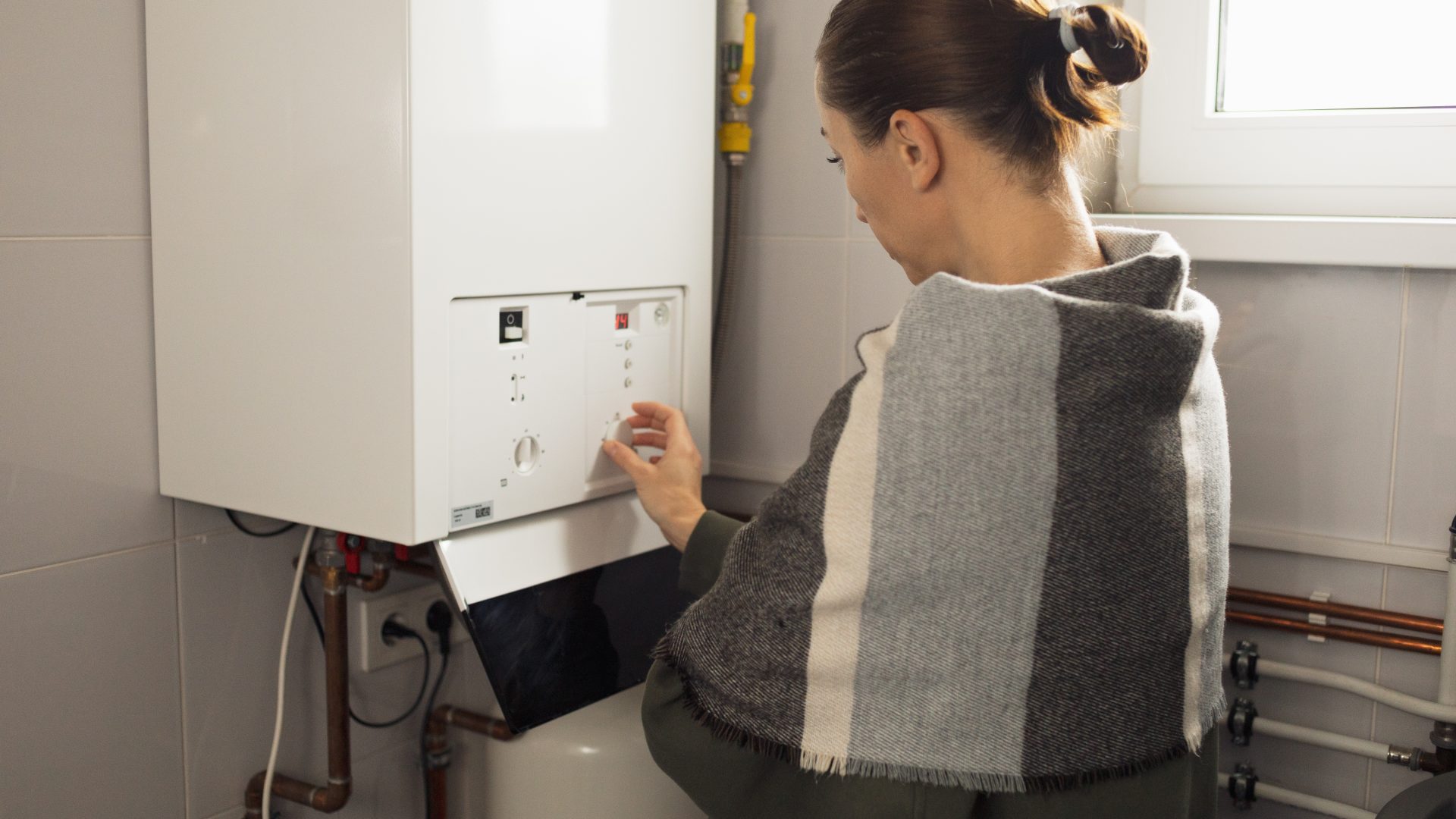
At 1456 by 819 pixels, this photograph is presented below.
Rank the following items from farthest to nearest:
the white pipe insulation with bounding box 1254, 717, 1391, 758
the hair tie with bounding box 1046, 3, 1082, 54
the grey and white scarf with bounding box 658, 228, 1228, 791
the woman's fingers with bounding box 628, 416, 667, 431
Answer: the woman's fingers with bounding box 628, 416, 667, 431, the white pipe insulation with bounding box 1254, 717, 1391, 758, the hair tie with bounding box 1046, 3, 1082, 54, the grey and white scarf with bounding box 658, 228, 1228, 791

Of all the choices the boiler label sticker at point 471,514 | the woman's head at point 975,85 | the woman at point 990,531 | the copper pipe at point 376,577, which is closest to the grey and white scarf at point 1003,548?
→ the woman at point 990,531

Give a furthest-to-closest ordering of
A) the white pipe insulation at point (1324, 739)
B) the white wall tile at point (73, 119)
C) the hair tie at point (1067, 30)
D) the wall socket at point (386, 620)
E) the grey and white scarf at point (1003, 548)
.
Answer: the wall socket at point (386, 620), the white pipe insulation at point (1324, 739), the white wall tile at point (73, 119), the hair tie at point (1067, 30), the grey and white scarf at point (1003, 548)

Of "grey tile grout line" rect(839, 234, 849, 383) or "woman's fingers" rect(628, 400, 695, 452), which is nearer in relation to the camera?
"woman's fingers" rect(628, 400, 695, 452)

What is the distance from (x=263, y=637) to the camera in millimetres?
1308

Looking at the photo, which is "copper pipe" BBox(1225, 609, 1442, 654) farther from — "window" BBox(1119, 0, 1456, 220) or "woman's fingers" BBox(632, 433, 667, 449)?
"woman's fingers" BBox(632, 433, 667, 449)

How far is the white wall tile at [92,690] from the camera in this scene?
1.09m

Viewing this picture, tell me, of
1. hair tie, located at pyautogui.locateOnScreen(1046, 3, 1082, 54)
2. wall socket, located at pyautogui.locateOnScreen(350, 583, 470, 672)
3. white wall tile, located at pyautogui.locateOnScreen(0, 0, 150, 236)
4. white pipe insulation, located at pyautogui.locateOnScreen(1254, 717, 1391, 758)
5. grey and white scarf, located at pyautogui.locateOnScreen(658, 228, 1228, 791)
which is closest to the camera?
grey and white scarf, located at pyautogui.locateOnScreen(658, 228, 1228, 791)

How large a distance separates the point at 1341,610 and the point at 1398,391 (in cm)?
23

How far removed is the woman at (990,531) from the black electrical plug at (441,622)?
0.64m

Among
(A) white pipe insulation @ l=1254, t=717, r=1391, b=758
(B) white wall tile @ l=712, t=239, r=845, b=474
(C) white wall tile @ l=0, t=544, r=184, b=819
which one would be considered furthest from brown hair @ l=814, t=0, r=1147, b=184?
(C) white wall tile @ l=0, t=544, r=184, b=819

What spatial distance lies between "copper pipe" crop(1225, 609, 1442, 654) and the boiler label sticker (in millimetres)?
739

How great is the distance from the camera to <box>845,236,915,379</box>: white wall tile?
1440mm

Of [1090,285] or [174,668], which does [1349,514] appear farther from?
[174,668]

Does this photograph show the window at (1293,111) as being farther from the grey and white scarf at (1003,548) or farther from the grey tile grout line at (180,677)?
the grey tile grout line at (180,677)
